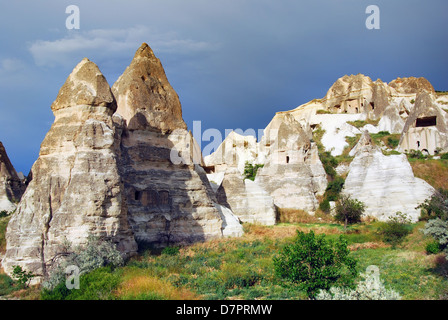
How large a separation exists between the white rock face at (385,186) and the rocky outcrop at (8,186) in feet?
69.2

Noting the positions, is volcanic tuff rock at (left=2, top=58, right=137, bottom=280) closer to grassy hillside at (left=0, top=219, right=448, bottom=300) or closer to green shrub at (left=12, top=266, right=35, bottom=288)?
green shrub at (left=12, top=266, right=35, bottom=288)

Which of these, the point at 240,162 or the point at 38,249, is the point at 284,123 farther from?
the point at 38,249

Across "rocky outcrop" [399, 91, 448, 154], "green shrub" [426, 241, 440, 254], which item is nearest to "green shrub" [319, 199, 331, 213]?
"green shrub" [426, 241, 440, 254]

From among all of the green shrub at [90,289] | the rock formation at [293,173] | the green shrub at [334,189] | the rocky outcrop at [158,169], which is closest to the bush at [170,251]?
the rocky outcrop at [158,169]

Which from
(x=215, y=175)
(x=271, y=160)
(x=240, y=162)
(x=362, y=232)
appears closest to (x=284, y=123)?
(x=271, y=160)

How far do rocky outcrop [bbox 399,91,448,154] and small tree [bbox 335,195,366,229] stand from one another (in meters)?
13.4

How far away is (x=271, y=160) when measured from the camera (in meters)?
29.8

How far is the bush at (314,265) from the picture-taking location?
398 inches

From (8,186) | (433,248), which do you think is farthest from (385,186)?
(8,186)

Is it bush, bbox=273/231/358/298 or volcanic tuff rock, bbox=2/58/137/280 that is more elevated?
volcanic tuff rock, bbox=2/58/137/280

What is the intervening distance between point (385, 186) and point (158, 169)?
13715mm

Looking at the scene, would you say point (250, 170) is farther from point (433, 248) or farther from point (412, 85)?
point (412, 85)

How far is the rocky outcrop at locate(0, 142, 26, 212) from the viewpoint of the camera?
24.6 metres

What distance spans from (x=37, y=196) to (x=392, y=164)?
19834 millimetres
